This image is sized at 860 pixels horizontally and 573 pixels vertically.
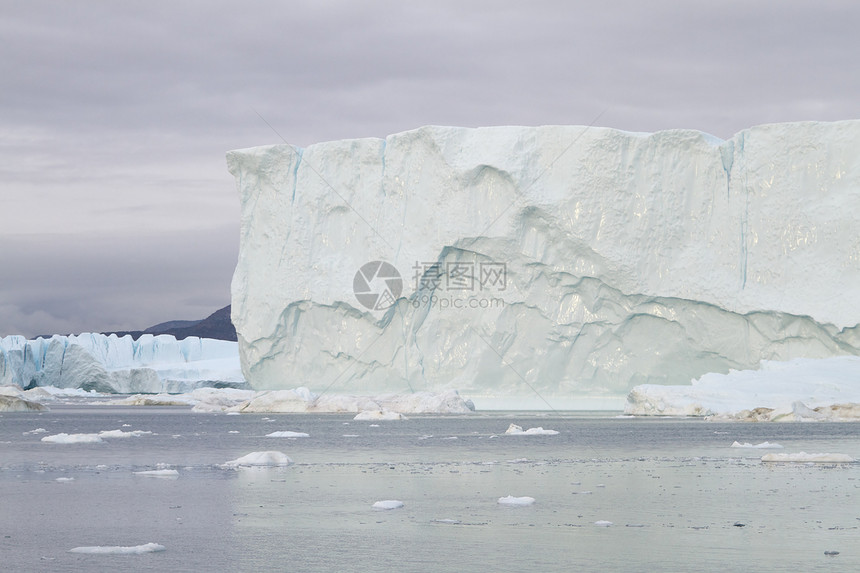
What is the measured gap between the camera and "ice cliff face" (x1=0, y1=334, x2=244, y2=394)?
4544 cm

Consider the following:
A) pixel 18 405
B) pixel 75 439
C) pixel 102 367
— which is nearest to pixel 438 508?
pixel 75 439

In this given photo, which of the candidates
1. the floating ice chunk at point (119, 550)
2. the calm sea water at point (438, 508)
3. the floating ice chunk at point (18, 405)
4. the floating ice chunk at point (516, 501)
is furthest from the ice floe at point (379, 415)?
the floating ice chunk at point (119, 550)

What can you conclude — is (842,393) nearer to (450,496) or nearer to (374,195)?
(374,195)

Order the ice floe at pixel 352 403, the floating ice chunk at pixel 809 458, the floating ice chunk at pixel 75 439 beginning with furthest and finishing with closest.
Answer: the ice floe at pixel 352 403, the floating ice chunk at pixel 75 439, the floating ice chunk at pixel 809 458

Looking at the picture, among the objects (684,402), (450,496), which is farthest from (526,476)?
(684,402)

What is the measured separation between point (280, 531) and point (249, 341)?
962 inches

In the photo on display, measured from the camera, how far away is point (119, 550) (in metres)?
6.05

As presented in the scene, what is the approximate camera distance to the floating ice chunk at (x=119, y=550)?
19.7 ft

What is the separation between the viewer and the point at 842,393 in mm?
22844

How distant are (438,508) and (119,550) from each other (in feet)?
8.95

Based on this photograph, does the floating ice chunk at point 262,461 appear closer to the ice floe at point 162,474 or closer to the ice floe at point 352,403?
the ice floe at point 162,474

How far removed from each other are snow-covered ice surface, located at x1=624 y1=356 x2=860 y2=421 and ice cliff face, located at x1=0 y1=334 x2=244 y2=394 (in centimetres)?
2633

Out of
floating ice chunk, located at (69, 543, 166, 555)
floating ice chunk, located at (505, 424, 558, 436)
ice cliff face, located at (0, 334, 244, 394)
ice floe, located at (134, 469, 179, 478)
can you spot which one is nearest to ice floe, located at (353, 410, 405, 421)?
floating ice chunk, located at (505, 424, 558, 436)

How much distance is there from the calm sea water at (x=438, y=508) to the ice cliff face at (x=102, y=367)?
31.1 metres
